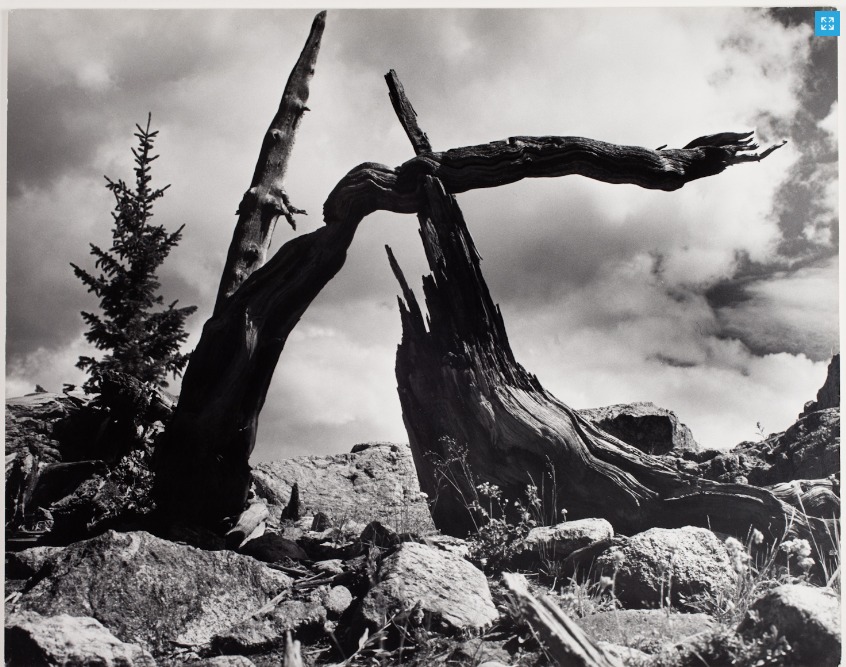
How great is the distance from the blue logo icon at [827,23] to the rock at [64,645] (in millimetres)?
6762

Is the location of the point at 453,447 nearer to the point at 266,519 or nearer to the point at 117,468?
the point at 266,519

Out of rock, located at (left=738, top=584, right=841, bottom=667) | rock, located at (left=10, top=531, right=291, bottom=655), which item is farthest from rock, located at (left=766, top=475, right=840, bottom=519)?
rock, located at (left=10, top=531, right=291, bottom=655)

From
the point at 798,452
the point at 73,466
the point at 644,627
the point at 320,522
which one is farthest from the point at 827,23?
the point at 73,466

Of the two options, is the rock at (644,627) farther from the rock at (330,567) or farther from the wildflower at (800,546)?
the rock at (330,567)

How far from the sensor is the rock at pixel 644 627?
4.28 meters

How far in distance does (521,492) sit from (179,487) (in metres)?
3.14

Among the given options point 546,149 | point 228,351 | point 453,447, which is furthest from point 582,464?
point 228,351

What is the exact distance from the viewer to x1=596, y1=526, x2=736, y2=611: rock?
4.94 m

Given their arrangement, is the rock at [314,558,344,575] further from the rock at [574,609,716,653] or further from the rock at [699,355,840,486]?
the rock at [699,355,840,486]

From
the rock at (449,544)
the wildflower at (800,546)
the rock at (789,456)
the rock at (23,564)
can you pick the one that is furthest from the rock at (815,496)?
the rock at (23,564)

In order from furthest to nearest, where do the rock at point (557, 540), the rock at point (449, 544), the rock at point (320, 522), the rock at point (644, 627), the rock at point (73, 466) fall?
1. the rock at point (320, 522)
2. the rock at point (73, 466)
3. the rock at point (449, 544)
4. the rock at point (557, 540)
5. the rock at point (644, 627)

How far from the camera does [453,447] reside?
21.7 feet

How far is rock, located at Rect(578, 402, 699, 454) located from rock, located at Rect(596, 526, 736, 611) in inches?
115

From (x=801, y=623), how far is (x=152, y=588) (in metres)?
3.74
